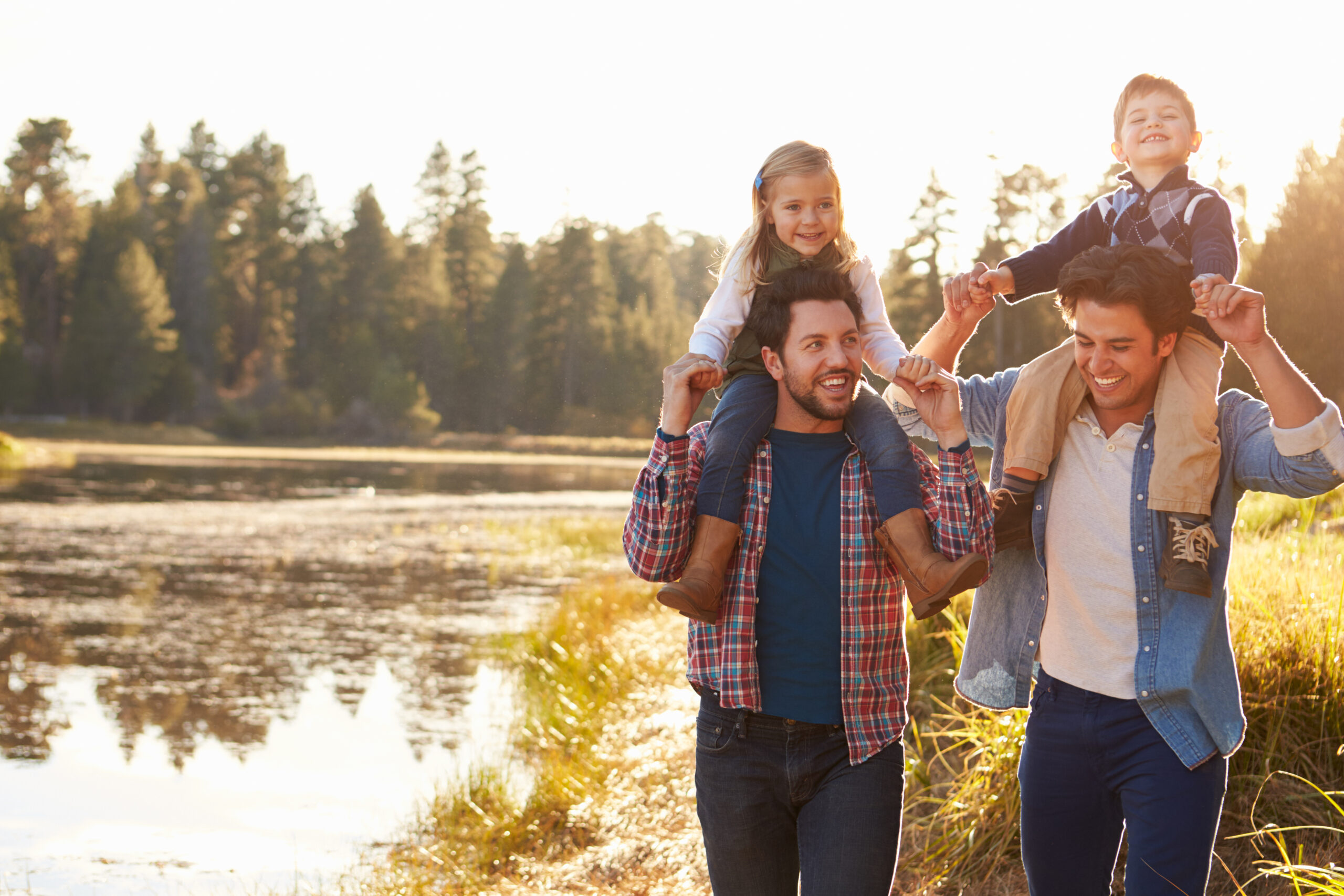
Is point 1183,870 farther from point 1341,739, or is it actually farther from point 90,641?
point 90,641

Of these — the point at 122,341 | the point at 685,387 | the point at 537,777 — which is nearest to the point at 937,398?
the point at 685,387

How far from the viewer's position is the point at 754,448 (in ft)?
8.96

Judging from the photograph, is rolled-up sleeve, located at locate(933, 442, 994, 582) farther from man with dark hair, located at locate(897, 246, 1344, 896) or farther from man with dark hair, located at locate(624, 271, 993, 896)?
man with dark hair, located at locate(897, 246, 1344, 896)

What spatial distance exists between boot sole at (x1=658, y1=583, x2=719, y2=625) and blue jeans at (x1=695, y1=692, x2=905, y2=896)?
0.23m

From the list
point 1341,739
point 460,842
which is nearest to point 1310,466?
point 1341,739

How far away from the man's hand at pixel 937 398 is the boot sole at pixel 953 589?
12.1 inches

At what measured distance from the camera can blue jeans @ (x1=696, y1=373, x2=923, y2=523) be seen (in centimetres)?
263

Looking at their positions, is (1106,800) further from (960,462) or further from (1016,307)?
(1016,307)

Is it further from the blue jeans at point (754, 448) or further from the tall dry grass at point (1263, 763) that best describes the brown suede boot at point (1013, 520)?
the tall dry grass at point (1263, 763)

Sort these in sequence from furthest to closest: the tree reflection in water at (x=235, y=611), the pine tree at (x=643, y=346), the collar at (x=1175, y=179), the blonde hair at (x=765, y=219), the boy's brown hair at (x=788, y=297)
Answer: the pine tree at (x=643, y=346) → the tree reflection in water at (x=235, y=611) → the blonde hair at (x=765, y=219) → the collar at (x=1175, y=179) → the boy's brown hair at (x=788, y=297)

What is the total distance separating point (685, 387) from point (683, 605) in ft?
1.65

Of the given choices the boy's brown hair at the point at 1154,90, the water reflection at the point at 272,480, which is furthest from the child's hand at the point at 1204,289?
the water reflection at the point at 272,480

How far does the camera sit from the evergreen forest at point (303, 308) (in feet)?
169

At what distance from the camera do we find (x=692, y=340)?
9.46 feet
